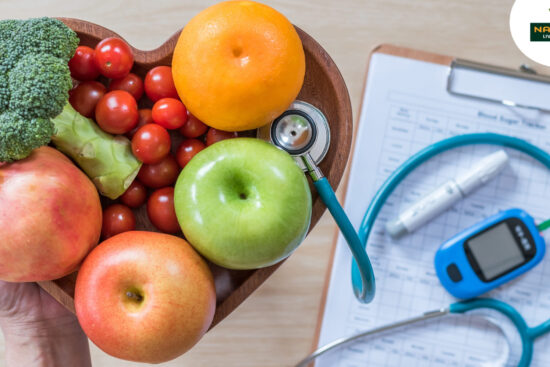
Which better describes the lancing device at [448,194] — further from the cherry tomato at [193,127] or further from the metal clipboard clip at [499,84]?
the cherry tomato at [193,127]

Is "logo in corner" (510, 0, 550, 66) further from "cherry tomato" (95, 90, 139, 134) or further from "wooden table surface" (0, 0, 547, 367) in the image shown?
Result: "cherry tomato" (95, 90, 139, 134)

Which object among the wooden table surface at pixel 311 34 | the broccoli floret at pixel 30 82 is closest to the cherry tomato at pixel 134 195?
the broccoli floret at pixel 30 82

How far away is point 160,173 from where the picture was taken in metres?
0.56

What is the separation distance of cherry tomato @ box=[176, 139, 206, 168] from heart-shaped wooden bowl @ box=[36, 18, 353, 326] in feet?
0.26

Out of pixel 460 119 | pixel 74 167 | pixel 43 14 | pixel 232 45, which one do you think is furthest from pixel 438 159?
pixel 43 14

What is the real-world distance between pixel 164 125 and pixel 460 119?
1.33ft

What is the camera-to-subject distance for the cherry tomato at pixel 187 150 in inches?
22.1

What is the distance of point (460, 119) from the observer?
72cm

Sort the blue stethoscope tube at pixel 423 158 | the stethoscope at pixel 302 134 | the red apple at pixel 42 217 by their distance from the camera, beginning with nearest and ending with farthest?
the red apple at pixel 42 217 < the stethoscope at pixel 302 134 < the blue stethoscope tube at pixel 423 158

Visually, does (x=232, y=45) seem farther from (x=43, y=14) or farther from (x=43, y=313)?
(x=43, y=313)

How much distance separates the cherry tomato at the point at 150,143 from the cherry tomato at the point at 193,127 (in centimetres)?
3

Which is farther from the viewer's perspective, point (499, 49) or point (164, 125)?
point (499, 49)

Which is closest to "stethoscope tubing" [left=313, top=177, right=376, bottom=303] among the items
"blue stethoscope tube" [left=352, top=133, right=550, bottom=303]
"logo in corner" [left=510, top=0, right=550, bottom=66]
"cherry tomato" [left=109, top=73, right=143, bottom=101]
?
"blue stethoscope tube" [left=352, top=133, right=550, bottom=303]

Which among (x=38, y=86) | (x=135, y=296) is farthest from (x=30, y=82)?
(x=135, y=296)
